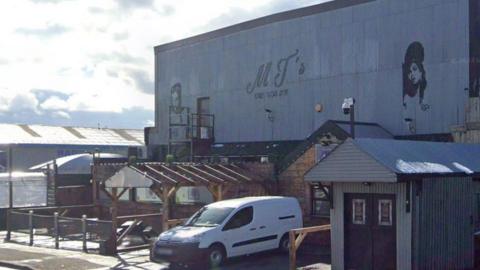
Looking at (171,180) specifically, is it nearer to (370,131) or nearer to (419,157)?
(419,157)

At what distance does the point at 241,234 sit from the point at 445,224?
5538 millimetres

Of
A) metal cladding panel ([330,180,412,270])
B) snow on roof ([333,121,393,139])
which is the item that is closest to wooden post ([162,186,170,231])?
metal cladding panel ([330,180,412,270])

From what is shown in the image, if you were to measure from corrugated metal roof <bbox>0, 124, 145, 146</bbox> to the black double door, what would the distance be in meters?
44.8

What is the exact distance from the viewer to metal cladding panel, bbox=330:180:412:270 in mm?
13406

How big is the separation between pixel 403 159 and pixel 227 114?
19890 millimetres

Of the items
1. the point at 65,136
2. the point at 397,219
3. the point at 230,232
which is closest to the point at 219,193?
the point at 230,232

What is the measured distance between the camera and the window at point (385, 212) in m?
13.9

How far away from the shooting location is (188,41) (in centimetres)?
3541

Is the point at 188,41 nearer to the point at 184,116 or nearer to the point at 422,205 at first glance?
the point at 184,116

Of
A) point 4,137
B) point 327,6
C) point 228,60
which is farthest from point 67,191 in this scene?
point 4,137

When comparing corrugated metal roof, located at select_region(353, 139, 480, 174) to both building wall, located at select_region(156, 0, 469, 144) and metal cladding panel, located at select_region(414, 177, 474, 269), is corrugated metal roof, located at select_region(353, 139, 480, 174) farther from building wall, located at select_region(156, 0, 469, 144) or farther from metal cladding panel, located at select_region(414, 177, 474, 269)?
building wall, located at select_region(156, 0, 469, 144)

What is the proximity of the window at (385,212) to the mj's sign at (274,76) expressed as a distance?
51.1 feet

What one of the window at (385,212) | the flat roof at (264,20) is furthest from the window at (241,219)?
the flat roof at (264,20)

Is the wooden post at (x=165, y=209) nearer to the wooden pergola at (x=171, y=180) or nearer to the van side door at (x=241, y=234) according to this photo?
the wooden pergola at (x=171, y=180)
